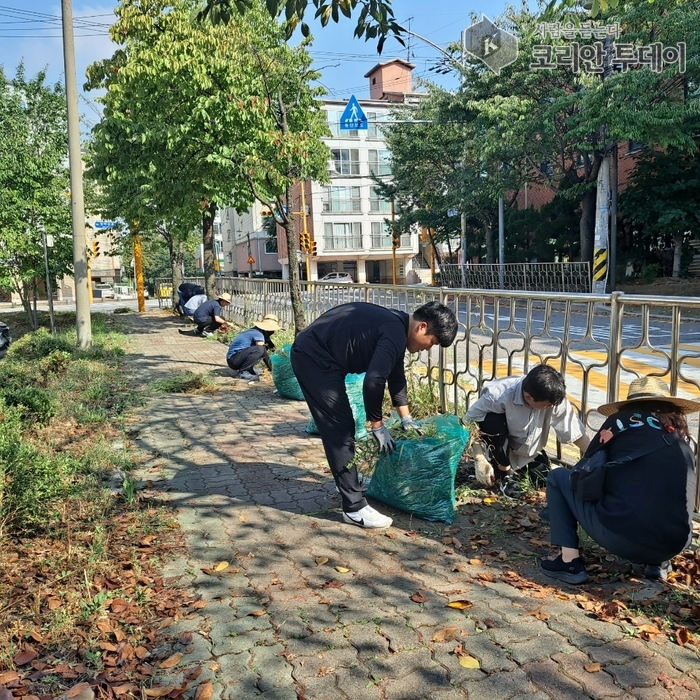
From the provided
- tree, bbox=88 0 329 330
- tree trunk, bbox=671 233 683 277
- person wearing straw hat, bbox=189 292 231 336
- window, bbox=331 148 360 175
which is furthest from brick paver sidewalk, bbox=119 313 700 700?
window, bbox=331 148 360 175

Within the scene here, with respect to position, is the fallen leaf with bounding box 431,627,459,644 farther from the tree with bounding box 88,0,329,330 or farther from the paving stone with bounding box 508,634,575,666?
the tree with bounding box 88,0,329,330

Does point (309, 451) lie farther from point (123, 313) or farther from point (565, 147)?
point (123, 313)

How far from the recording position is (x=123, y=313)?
2495cm

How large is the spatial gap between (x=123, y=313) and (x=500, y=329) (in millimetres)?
22081

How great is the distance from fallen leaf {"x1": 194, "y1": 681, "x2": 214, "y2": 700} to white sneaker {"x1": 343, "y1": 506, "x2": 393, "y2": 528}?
1695mm

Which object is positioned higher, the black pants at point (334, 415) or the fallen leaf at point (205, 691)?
the black pants at point (334, 415)

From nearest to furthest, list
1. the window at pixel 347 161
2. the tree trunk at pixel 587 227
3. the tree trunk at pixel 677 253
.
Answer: the tree trunk at pixel 677 253
the tree trunk at pixel 587 227
the window at pixel 347 161

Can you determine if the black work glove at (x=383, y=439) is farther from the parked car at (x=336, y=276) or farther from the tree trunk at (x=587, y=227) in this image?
the parked car at (x=336, y=276)

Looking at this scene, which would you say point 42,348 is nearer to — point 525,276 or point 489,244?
point 525,276

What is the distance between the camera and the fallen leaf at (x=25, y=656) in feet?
8.67

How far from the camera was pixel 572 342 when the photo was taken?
4.53 metres

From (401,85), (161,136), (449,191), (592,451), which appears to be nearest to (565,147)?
(449,191)

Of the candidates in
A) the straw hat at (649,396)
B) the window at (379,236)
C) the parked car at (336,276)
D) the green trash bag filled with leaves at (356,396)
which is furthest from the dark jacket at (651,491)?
the window at (379,236)

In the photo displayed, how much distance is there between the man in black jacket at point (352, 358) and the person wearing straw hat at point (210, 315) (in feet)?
35.4
